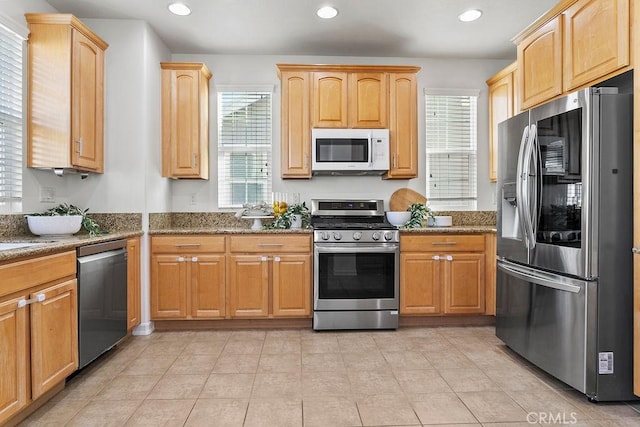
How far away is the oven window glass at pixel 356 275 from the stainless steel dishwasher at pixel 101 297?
62.9 inches

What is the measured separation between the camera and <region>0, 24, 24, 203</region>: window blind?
8.84 ft

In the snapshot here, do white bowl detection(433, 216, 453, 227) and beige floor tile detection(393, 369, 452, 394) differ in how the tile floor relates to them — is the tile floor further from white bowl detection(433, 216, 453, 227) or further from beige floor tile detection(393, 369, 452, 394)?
white bowl detection(433, 216, 453, 227)

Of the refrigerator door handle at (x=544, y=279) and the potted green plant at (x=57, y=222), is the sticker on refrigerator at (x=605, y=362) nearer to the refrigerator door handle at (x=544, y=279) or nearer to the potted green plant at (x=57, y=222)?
the refrigerator door handle at (x=544, y=279)

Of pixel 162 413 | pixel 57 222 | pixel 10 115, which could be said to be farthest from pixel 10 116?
pixel 162 413

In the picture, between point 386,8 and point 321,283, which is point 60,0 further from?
point 321,283

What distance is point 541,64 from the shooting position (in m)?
2.79

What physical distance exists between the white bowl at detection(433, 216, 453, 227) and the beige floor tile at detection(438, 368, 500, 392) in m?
1.72

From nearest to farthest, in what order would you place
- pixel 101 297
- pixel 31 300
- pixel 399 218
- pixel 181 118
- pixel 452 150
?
pixel 31 300 < pixel 101 297 < pixel 181 118 < pixel 399 218 < pixel 452 150

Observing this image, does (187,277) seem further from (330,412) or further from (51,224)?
(330,412)

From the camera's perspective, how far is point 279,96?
4.29 m

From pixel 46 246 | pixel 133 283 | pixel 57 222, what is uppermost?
pixel 57 222

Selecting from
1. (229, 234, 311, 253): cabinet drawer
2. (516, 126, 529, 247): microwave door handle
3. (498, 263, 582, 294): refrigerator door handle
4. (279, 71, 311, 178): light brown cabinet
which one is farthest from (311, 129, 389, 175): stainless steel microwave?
(498, 263, 582, 294): refrigerator door handle

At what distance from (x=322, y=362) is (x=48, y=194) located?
248 centimetres

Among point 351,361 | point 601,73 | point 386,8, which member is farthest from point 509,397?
point 386,8
